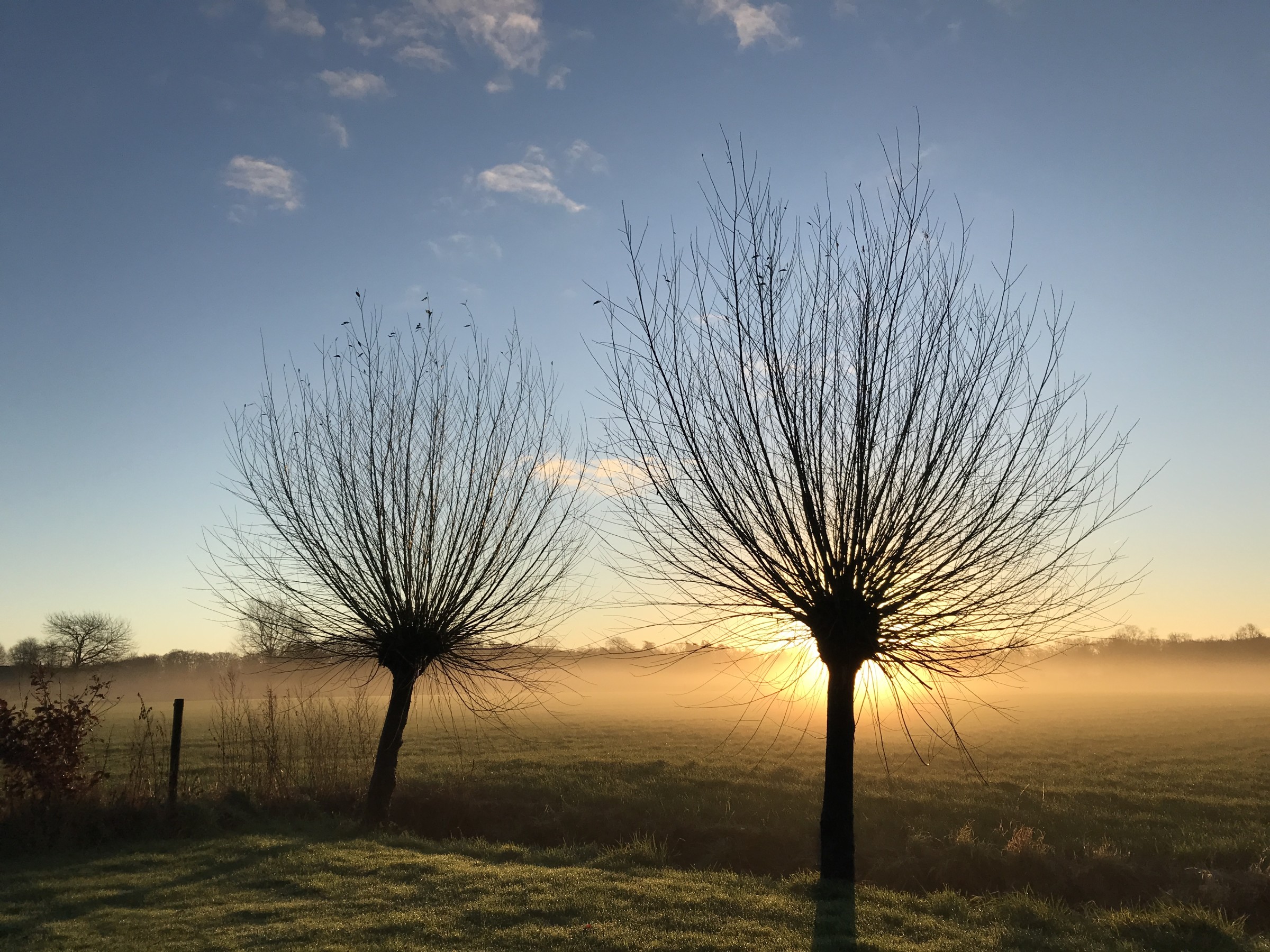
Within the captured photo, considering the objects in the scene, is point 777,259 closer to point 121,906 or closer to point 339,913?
point 339,913

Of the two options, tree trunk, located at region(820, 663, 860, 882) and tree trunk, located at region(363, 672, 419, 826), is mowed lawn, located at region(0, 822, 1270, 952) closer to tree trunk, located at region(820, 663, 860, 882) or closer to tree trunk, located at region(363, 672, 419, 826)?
tree trunk, located at region(820, 663, 860, 882)

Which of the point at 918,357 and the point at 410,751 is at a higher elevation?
the point at 918,357

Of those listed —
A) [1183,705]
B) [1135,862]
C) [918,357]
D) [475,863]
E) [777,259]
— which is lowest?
[1183,705]

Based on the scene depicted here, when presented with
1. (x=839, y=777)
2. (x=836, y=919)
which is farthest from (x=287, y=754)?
(x=836, y=919)

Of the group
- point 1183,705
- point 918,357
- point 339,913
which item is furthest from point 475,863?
point 1183,705

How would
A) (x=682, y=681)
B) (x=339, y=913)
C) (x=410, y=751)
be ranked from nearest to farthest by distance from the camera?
(x=339, y=913) < (x=410, y=751) < (x=682, y=681)

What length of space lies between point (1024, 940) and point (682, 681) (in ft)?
411

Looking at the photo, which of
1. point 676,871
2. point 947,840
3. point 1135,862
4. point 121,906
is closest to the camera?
point 121,906

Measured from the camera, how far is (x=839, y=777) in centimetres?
920

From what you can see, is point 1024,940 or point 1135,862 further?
point 1135,862

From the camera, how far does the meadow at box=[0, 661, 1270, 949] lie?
7.50 meters

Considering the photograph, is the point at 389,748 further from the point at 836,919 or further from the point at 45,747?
the point at 836,919

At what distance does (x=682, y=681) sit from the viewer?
128m

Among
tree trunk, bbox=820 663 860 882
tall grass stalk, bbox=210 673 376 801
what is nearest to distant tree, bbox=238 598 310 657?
tall grass stalk, bbox=210 673 376 801
